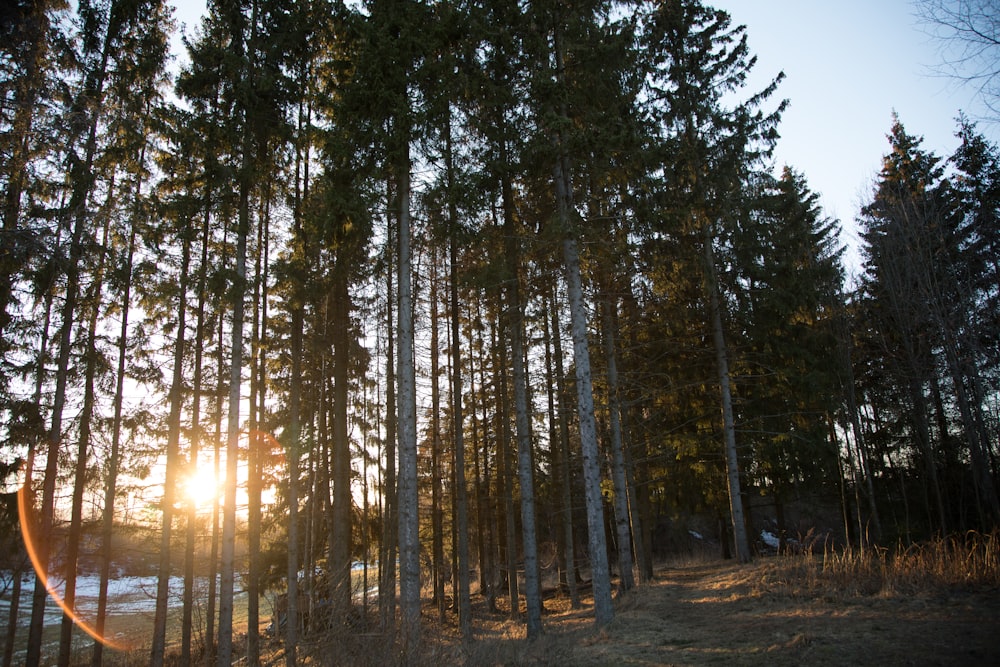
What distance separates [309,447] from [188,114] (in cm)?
898

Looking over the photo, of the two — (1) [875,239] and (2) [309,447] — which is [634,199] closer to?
(1) [875,239]

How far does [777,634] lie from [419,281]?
12853 mm

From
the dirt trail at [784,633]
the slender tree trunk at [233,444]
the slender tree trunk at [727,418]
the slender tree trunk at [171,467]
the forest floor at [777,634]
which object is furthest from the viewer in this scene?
the slender tree trunk at [727,418]

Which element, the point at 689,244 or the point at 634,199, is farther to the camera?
the point at 689,244

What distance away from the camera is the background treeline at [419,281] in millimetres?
10875

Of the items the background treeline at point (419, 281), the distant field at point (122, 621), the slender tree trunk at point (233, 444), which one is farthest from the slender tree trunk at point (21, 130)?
the distant field at point (122, 621)

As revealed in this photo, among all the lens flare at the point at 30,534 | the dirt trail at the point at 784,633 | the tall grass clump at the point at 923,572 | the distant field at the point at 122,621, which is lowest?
the distant field at the point at 122,621

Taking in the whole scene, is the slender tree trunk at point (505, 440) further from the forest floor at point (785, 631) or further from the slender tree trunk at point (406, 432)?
the forest floor at point (785, 631)

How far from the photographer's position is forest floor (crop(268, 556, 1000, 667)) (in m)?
6.04

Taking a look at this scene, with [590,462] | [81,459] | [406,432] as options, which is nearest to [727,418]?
[590,462]

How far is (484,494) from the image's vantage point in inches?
851

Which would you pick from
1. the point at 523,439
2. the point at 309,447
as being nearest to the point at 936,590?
the point at 523,439

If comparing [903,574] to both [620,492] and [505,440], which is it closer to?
[620,492]

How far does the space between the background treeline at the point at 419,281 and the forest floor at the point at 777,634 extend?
2.72 feet
